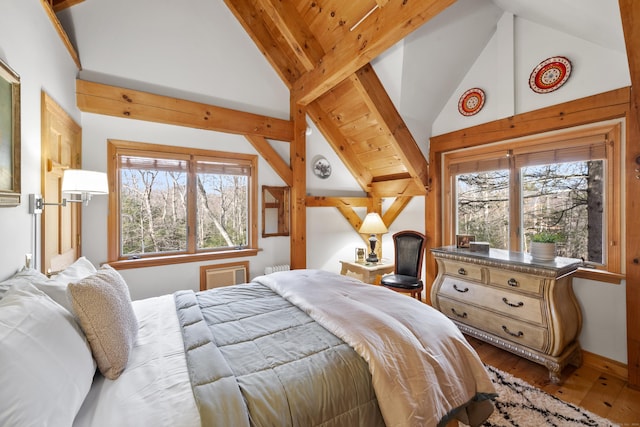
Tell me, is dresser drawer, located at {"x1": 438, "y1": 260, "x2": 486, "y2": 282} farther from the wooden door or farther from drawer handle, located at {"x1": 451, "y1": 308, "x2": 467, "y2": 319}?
the wooden door

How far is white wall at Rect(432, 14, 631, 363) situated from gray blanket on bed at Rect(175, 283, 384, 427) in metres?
2.32

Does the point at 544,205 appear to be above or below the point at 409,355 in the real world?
above

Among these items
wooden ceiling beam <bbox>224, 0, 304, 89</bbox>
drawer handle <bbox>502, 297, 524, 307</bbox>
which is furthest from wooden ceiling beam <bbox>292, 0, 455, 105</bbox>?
drawer handle <bbox>502, 297, 524, 307</bbox>

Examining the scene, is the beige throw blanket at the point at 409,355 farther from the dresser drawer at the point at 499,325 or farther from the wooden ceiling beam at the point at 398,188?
the wooden ceiling beam at the point at 398,188

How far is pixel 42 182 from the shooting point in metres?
1.77

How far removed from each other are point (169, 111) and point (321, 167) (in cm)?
196

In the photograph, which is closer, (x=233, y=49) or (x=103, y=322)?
(x=103, y=322)

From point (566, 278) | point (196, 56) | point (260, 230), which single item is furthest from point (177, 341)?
point (196, 56)

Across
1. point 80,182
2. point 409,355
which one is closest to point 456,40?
point 409,355

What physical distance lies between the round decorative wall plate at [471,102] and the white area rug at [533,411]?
254 centimetres

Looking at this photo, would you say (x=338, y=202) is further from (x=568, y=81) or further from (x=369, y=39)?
(x=568, y=81)

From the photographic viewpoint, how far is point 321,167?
3.99m

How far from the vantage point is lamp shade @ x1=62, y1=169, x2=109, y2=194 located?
1848 millimetres

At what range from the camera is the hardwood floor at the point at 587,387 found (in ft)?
5.96
